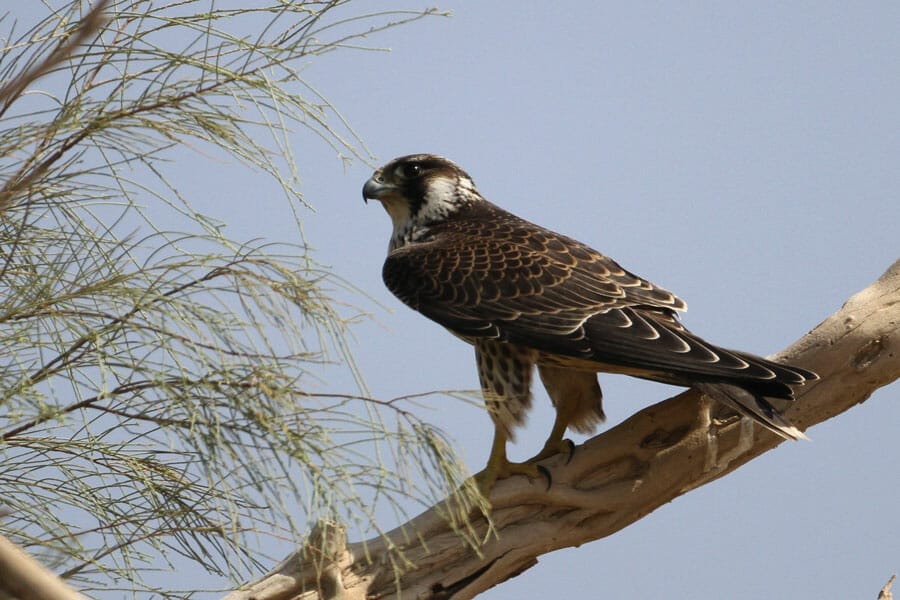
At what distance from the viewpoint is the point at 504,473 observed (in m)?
3.57

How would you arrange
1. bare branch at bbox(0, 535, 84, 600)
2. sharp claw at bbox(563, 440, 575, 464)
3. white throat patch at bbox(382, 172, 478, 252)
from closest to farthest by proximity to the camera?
1. bare branch at bbox(0, 535, 84, 600)
2. sharp claw at bbox(563, 440, 575, 464)
3. white throat patch at bbox(382, 172, 478, 252)

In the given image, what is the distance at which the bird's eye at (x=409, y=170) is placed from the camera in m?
4.26

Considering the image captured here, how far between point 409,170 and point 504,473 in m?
1.32

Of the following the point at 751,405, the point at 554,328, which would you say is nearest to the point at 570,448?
the point at 554,328

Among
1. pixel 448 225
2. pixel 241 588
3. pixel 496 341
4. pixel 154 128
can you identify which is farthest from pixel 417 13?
pixel 241 588

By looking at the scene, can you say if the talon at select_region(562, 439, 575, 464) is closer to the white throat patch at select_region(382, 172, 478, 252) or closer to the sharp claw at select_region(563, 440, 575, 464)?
the sharp claw at select_region(563, 440, 575, 464)

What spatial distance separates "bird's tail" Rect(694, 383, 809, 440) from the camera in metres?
3.19

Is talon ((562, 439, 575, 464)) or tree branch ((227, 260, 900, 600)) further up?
talon ((562, 439, 575, 464))

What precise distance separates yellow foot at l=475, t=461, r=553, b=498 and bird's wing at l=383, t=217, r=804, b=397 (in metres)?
0.43

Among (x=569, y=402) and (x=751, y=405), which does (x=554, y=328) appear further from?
(x=751, y=405)

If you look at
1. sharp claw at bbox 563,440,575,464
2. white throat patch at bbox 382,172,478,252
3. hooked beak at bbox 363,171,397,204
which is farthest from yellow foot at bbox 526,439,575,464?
hooked beak at bbox 363,171,397,204

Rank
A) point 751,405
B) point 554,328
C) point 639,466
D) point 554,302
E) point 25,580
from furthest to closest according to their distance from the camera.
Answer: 1. point 639,466
2. point 554,302
3. point 554,328
4. point 751,405
5. point 25,580

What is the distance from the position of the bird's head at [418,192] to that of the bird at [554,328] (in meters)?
0.13

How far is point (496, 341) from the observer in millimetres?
3531
